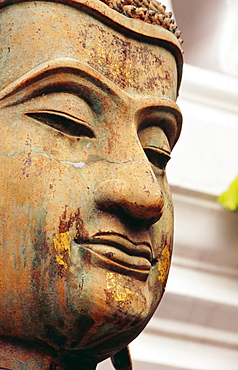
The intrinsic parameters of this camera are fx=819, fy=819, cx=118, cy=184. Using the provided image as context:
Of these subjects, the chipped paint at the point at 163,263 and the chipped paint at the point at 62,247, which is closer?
the chipped paint at the point at 62,247

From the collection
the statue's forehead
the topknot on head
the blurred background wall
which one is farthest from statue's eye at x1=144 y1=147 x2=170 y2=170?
the blurred background wall

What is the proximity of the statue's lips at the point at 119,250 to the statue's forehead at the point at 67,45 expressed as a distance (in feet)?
1.48

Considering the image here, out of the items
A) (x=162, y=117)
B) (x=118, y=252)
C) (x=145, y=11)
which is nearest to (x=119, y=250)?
(x=118, y=252)

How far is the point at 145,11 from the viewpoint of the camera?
2422 millimetres

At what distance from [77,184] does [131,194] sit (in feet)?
0.46

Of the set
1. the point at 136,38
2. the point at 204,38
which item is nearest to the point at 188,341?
the point at 204,38

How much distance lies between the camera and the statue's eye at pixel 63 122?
217 cm

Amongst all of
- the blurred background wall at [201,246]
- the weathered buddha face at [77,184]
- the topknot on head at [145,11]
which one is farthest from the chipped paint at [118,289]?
the blurred background wall at [201,246]

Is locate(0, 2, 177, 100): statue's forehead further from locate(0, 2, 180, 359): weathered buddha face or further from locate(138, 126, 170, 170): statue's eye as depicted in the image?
locate(138, 126, 170, 170): statue's eye

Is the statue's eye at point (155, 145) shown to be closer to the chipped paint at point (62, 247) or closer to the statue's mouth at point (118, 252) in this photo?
the statue's mouth at point (118, 252)

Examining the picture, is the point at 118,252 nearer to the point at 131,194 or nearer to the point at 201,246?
the point at 131,194

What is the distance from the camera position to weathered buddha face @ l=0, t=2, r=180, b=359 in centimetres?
205

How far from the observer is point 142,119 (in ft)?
7.60

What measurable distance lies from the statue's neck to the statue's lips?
31 cm
